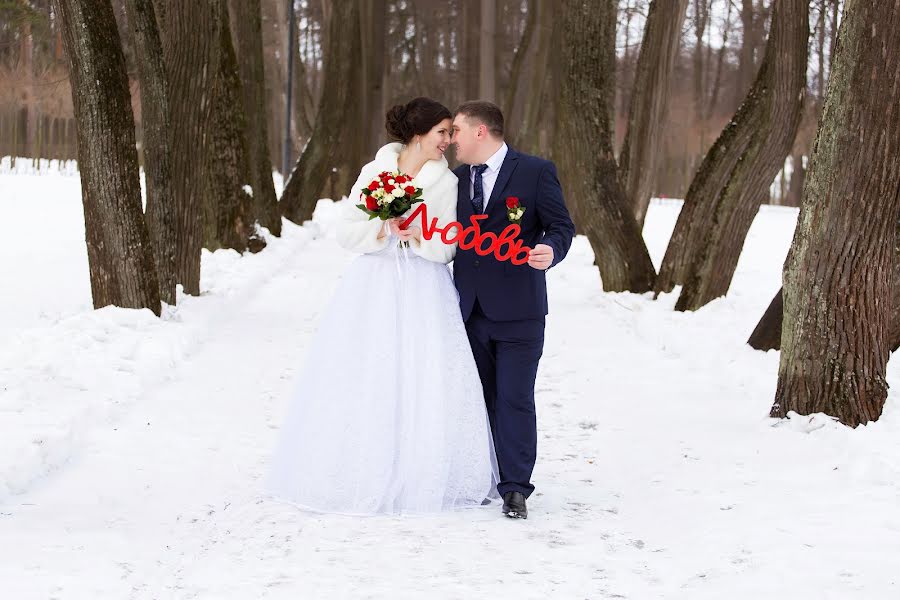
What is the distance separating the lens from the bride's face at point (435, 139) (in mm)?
5910

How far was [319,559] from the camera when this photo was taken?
5031mm

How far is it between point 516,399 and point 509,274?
64cm

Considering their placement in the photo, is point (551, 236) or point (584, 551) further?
point (551, 236)

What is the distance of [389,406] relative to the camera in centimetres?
586

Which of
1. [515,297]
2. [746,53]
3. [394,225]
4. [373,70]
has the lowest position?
[515,297]

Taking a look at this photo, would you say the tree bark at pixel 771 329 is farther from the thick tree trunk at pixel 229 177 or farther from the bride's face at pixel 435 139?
the thick tree trunk at pixel 229 177

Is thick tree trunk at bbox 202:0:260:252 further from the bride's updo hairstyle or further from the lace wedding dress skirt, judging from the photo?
the lace wedding dress skirt

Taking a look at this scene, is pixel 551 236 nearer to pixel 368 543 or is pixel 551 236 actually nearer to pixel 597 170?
pixel 368 543

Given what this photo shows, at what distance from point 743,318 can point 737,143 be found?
6.22 feet

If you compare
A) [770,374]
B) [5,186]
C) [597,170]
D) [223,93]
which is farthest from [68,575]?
[5,186]

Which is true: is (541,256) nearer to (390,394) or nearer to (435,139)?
(435,139)

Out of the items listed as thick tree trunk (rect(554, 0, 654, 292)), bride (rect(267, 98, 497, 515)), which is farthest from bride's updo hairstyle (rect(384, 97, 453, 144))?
thick tree trunk (rect(554, 0, 654, 292))

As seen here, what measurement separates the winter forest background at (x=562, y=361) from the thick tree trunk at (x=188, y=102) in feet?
0.10

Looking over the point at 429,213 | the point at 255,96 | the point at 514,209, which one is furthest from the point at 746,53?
the point at 514,209
